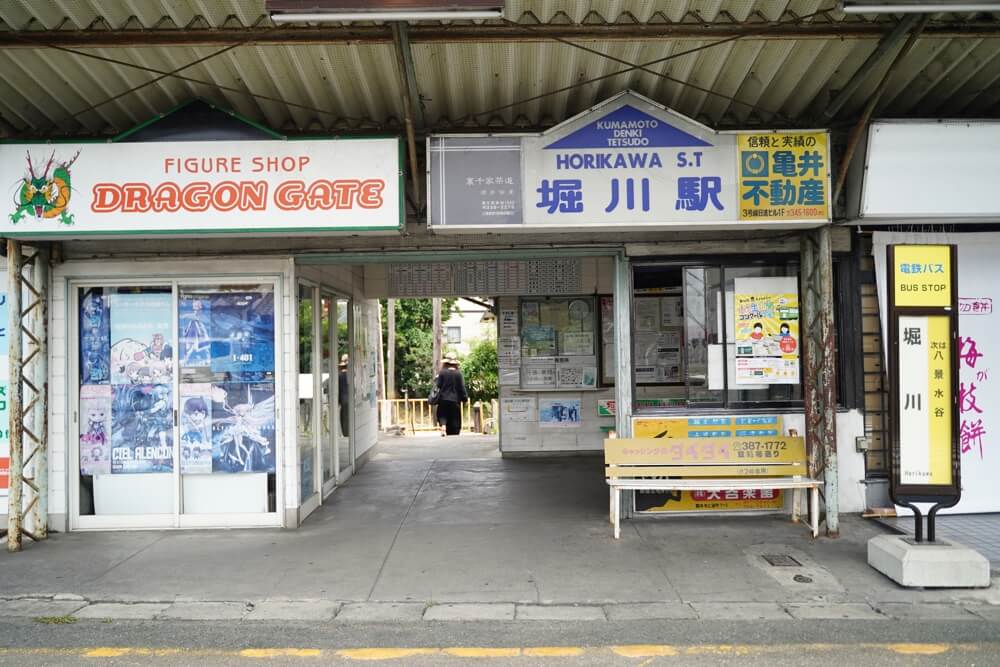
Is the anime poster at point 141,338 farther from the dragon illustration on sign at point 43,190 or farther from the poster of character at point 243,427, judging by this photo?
the dragon illustration on sign at point 43,190

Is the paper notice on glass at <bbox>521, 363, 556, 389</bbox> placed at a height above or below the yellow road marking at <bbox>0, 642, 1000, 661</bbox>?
above

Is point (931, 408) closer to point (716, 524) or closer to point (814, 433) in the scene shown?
point (814, 433)

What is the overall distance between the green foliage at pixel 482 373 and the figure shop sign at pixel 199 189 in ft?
45.6

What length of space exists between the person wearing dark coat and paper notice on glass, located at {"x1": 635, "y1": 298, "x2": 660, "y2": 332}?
4.78 metres

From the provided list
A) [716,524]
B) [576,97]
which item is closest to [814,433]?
[716,524]

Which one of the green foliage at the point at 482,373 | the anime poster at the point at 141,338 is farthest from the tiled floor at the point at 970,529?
Answer: the green foliage at the point at 482,373

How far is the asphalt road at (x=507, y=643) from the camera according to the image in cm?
429

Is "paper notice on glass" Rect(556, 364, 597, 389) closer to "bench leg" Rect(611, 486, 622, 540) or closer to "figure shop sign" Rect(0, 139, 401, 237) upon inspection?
"bench leg" Rect(611, 486, 622, 540)

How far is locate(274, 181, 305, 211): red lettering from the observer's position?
20.3 ft

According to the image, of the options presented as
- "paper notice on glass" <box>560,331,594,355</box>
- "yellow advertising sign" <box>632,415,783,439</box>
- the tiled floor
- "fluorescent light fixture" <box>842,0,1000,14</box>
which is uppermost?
"fluorescent light fixture" <box>842,0,1000,14</box>

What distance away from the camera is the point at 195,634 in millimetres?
4711

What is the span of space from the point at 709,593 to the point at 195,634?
3746 millimetres

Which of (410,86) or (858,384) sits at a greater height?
(410,86)

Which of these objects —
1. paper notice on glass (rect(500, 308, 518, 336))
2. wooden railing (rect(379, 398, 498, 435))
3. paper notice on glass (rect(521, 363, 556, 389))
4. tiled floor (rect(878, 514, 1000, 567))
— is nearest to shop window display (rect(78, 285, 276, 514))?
paper notice on glass (rect(500, 308, 518, 336))
